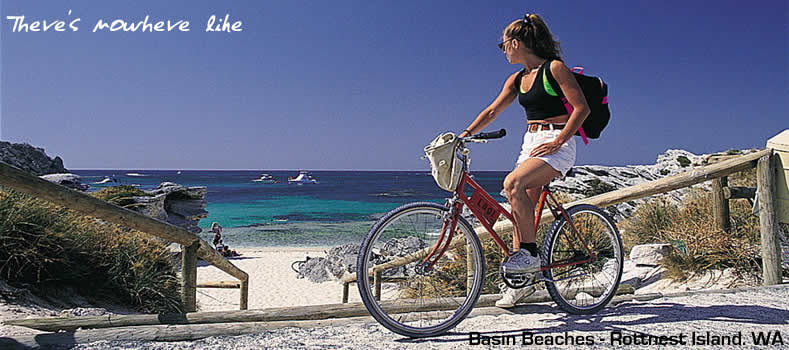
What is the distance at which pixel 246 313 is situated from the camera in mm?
3352

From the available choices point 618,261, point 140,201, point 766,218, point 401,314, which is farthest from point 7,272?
point 140,201

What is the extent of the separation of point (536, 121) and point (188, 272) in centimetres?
308

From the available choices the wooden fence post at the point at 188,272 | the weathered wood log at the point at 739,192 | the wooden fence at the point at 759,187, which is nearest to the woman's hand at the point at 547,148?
the wooden fence at the point at 759,187

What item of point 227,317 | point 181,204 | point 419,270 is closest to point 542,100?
point 419,270

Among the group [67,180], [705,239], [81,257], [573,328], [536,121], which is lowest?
[573,328]

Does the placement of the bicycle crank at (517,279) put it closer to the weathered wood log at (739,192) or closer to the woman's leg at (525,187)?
the woman's leg at (525,187)

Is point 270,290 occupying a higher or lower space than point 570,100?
lower

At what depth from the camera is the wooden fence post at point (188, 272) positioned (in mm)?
4293

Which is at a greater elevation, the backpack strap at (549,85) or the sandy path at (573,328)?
the backpack strap at (549,85)

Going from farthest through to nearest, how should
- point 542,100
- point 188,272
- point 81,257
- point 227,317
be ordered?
point 81,257, point 188,272, point 227,317, point 542,100

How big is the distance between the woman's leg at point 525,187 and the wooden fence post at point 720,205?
3.26 m

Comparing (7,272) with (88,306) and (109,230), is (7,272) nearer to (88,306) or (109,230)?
(88,306)

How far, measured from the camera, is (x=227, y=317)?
331cm

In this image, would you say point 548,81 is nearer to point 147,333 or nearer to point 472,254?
point 472,254
